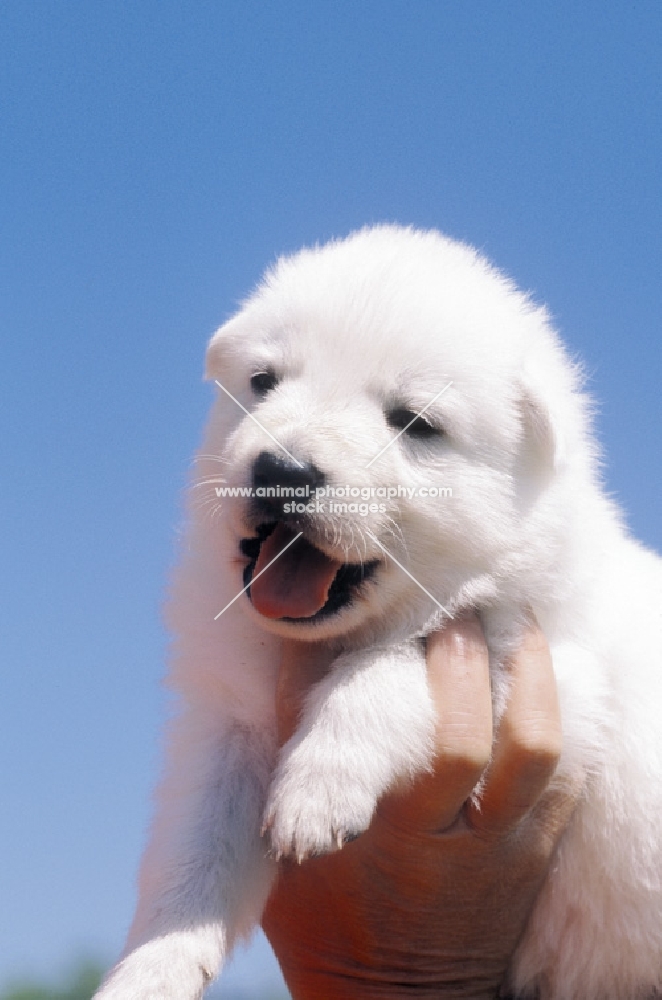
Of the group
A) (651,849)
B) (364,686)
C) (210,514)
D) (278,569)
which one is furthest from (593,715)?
(210,514)

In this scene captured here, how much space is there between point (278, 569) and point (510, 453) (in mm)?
785

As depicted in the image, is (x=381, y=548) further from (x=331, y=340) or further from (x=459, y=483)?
(x=331, y=340)

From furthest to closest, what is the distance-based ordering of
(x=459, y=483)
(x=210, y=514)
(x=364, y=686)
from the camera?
1. (x=210, y=514)
2. (x=459, y=483)
3. (x=364, y=686)

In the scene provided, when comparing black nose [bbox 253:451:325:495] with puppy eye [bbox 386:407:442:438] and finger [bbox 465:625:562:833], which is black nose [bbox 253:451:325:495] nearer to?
puppy eye [bbox 386:407:442:438]

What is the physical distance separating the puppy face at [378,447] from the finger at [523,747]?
0.29 m

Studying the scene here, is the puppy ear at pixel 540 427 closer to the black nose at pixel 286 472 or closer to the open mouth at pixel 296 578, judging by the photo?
the open mouth at pixel 296 578

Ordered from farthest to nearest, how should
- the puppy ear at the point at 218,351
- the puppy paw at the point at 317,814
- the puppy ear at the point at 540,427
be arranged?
the puppy ear at the point at 218,351 < the puppy ear at the point at 540,427 < the puppy paw at the point at 317,814

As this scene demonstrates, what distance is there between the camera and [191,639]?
10.3 ft

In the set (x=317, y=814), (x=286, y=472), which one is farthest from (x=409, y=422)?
(x=317, y=814)

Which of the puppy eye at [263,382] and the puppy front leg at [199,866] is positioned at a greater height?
the puppy eye at [263,382]

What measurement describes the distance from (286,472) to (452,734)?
0.85 m

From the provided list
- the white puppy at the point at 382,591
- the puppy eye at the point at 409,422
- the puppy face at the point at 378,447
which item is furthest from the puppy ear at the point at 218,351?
the puppy eye at the point at 409,422

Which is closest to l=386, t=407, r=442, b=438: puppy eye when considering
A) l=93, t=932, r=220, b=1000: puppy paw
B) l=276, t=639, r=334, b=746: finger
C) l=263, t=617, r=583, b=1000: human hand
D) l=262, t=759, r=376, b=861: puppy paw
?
l=263, t=617, r=583, b=1000: human hand

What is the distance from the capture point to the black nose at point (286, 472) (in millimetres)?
2605
